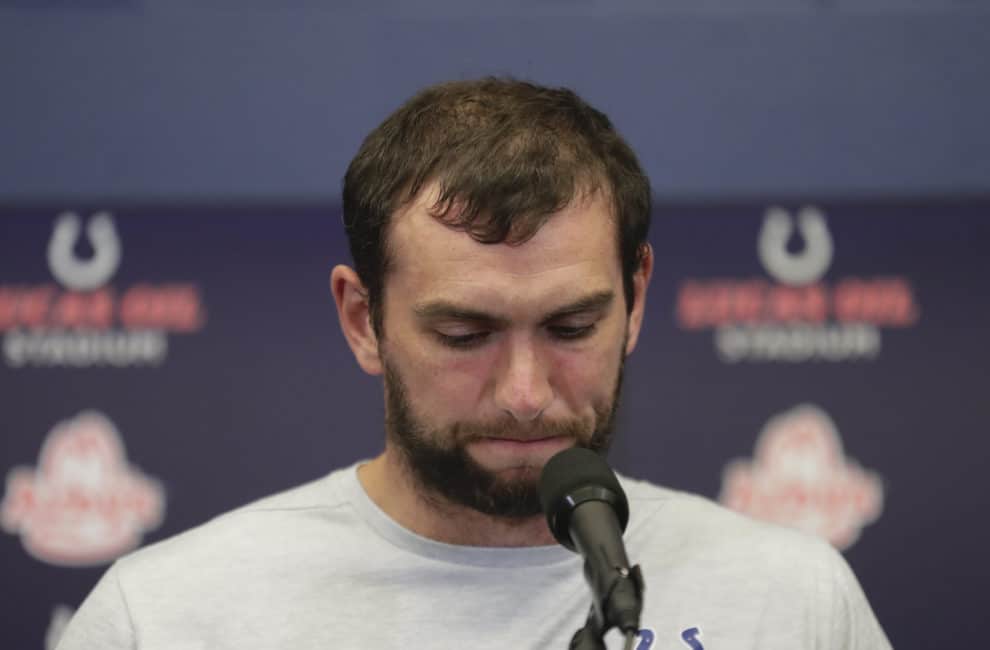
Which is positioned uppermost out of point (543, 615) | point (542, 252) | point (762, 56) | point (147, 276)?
point (762, 56)

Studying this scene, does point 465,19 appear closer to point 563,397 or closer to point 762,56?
point 762,56

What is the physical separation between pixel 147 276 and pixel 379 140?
100cm

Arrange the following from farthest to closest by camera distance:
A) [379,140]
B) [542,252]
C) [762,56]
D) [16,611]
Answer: [762,56] → [16,611] → [379,140] → [542,252]

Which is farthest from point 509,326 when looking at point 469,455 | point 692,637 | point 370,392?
point 370,392

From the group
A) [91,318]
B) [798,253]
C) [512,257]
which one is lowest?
[91,318]

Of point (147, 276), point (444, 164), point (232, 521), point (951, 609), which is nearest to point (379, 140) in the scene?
point (444, 164)

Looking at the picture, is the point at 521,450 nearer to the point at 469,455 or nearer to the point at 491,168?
the point at 469,455

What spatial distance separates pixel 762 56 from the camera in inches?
93.7

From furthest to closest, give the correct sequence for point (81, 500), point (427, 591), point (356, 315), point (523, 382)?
point (81, 500) → point (356, 315) → point (427, 591) → point (523, 382)

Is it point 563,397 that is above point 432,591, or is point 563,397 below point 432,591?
above

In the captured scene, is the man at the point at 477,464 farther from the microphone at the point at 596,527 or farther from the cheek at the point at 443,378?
the microphone at the point at 596,527

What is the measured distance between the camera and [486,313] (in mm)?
1244

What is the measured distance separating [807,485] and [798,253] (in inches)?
15.9

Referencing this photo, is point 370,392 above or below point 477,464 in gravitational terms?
below
